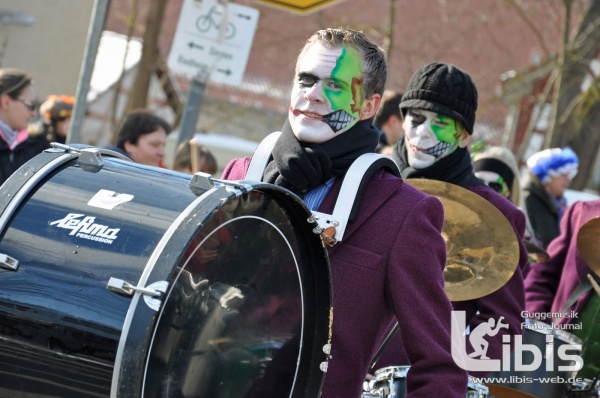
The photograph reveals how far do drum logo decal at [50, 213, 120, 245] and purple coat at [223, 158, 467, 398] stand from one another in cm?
78

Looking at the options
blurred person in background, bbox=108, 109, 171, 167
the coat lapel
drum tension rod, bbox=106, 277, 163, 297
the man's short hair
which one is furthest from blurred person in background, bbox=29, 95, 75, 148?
drum tension rod, bbox=106, 277, 163, 297

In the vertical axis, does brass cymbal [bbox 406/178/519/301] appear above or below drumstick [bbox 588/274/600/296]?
above

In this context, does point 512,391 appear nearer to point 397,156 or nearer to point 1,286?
point 397,156

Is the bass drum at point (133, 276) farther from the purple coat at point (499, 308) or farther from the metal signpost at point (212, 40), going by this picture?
the metal signpost at point (212, 40)

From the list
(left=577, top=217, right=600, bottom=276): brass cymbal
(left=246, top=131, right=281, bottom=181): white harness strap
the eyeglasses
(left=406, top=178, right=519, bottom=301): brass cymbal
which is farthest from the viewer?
the eyeglasses

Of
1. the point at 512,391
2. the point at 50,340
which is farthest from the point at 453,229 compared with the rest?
the point at 50,340

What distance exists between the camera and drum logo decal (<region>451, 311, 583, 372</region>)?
11.7 feet

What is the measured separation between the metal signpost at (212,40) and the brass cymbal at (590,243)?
260 cm

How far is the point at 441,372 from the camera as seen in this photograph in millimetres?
3080

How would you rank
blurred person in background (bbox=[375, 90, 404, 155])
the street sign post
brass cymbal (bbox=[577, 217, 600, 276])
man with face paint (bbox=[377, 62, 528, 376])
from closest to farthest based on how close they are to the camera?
man with face paint (bbox=[377, 62, 528, 376]), brass cymbal (bbox=[577, 217, 600, 276]), the street sign post, blurred person in background (bbox=[375, 90, 404, 155])

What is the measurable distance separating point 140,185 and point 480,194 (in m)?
2.30

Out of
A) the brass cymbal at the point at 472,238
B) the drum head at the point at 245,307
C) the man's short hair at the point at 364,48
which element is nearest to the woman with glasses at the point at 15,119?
the brass cymbal at the point at 472,238

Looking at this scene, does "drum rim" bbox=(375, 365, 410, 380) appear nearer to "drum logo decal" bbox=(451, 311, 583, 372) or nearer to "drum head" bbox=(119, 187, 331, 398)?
"drum logo decal" bbox=(451, 311, 583, 372)

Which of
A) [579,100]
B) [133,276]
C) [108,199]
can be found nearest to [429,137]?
[108,199]
